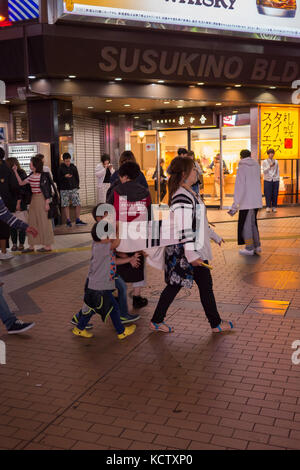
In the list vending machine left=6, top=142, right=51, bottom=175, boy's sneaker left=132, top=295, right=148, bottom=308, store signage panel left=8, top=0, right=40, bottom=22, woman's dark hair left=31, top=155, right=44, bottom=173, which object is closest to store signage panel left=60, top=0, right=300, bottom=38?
store signage panel left=8, top=0, right=40, bottom=22

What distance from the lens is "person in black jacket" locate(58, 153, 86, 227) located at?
554 inches

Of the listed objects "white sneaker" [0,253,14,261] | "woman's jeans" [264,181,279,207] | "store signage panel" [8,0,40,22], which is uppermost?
"store signage panel" [8,0,40,22]

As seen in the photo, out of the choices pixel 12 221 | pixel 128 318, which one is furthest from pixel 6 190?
pixel 128 318

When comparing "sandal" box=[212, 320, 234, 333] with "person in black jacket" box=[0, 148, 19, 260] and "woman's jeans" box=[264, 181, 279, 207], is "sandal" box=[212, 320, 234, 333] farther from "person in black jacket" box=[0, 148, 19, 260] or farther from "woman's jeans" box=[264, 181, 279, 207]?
"woman's jeans" box=[264, 181, 279, 207]

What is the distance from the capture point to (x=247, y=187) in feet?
31.7

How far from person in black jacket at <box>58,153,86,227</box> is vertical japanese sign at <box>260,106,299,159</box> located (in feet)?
21.5

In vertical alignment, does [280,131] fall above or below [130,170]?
above

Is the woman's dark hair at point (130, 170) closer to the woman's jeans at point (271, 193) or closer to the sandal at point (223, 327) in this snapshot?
the sandal at point (223, 327)

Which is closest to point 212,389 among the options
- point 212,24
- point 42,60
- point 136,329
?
point 136,329

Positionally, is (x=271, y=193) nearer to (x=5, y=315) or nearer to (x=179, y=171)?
(x=179, y=171)

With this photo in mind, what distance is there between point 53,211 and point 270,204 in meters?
8.54

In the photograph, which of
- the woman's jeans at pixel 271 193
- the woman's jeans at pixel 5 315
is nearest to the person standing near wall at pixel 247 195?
the woman's jeans at pixel 5 315

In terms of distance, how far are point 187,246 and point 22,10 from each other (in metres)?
9.57
